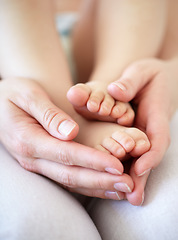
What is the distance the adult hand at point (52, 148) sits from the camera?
1.29ft

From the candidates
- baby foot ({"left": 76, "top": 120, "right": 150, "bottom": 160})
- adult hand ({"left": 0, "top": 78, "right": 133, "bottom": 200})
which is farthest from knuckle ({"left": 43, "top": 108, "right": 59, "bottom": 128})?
baby foot ({"left": 76, "top": 120, "right": 150, "bottom": 160})

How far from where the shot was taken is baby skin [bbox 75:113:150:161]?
424mm

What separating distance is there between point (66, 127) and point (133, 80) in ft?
0.69

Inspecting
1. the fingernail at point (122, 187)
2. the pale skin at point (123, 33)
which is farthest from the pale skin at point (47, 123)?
the pale skin at point (123, 33)

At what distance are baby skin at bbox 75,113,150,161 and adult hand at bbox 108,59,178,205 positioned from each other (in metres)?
0.02

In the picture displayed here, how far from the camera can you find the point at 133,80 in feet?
1.71

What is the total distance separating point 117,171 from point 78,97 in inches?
6.7

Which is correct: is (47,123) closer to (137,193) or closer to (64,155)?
(64,155)

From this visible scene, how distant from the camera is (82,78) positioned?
0.94m

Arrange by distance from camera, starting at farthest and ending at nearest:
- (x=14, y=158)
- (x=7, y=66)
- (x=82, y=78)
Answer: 1. (x=82, y=78)
2. (x=7, y=66)
3. (x=14, y=158)

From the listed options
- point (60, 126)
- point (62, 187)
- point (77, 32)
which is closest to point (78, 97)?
point (60, 126)

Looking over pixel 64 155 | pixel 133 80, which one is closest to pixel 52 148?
pixel 64 155

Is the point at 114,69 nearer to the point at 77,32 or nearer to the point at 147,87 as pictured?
the point at 147,87

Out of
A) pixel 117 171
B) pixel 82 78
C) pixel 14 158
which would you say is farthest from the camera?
pixel 82 78
